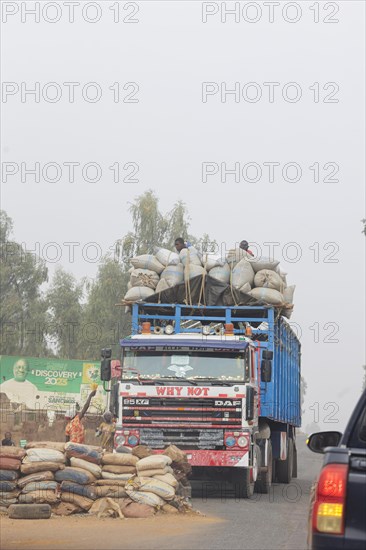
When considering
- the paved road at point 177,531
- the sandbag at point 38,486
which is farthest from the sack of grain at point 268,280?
the sandbag at point 38,486

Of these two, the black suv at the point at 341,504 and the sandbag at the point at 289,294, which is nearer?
the black suv at the point at 341,504

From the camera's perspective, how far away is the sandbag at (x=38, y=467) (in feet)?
50.2

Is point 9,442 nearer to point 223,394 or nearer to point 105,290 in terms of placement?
point 223,394

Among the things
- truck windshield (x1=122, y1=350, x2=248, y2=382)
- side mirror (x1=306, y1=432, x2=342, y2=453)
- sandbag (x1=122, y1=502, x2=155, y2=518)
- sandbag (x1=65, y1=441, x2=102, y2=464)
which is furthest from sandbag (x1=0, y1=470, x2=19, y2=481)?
side mirror (x1=306, y1=432, x2=342, y2=453)

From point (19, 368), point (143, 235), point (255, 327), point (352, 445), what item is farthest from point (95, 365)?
point (352, 445)

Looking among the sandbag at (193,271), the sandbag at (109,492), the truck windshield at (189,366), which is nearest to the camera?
the sandbag at (109,492)

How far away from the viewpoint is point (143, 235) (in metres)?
60.6

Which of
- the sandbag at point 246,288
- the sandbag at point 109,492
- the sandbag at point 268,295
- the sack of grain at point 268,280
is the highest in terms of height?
the sack of grain at point 268,280

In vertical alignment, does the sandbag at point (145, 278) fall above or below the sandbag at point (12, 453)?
above

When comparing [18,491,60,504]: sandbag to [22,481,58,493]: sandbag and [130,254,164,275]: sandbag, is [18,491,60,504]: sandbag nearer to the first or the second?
[22,481,58,493]: sandbag

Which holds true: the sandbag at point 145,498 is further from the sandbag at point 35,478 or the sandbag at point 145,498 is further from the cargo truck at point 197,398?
the cargo truck at point 197,398

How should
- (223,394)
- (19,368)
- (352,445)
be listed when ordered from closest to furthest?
(352,445)
(223,394)
(19,368)

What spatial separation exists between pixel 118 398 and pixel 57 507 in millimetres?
3341

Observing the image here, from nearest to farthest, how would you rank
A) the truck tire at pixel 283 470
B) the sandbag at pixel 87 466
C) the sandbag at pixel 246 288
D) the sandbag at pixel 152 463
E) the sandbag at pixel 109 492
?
the sandbag at pixel 109 492
the sandbag at pixel 87 466
the sandbag at pixel 152 463
the sandbag at pixel 246 288
the truck tire at pixel 283 470
